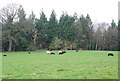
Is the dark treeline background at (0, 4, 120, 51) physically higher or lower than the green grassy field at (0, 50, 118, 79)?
higher

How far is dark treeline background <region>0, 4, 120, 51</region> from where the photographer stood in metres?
54.6

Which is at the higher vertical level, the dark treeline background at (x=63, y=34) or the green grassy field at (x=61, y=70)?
the dark treeline background at (x=63, y=34)

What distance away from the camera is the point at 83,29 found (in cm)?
6788

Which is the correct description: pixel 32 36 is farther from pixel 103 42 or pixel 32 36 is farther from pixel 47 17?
pixel 103 42

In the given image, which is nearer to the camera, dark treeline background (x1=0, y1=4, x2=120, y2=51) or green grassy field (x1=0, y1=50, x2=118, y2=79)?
green grassy field (x1=0, y1=50, x2=118, y2=79)

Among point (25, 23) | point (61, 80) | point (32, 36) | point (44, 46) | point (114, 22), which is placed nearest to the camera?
point (61, 80)

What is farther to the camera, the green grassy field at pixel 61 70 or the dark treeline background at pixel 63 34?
the dark treeline background at pixel 63 34

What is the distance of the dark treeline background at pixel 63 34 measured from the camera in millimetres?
54578

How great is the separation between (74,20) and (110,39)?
655 inches

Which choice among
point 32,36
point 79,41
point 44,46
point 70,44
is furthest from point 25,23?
point 79,41

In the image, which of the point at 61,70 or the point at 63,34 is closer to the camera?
the point at 61,70

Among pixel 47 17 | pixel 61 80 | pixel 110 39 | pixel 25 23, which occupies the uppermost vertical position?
pixel 47 17

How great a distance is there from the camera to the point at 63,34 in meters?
63.4

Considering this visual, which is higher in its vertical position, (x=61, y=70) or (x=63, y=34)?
(x=63, y=34)
